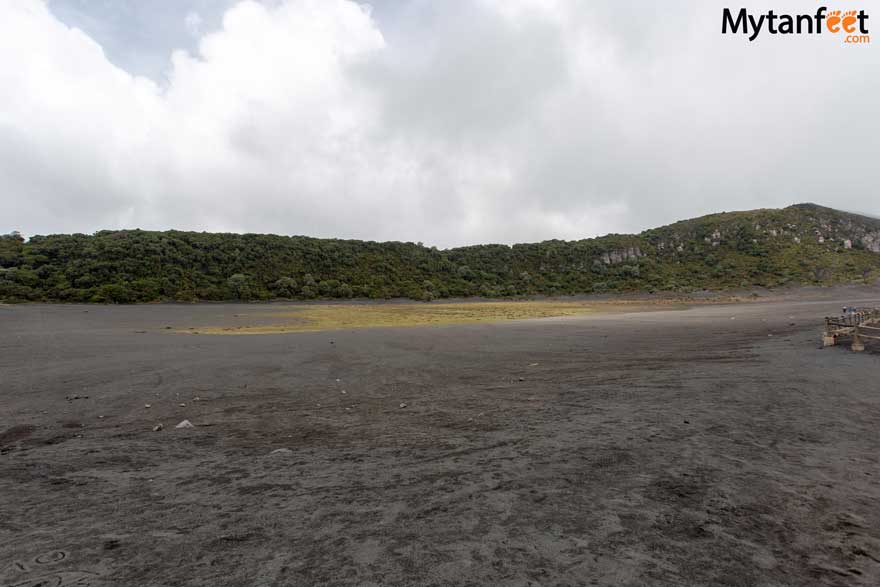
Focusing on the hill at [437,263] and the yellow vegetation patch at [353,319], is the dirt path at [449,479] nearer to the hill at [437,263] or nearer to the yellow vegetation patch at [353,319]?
the yellow vegetation patch at [353,319]

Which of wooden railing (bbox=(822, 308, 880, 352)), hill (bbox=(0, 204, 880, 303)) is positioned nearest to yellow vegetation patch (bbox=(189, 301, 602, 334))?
wooden railing (bbox=(822, 308, 880, 352))

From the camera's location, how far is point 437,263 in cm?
12262

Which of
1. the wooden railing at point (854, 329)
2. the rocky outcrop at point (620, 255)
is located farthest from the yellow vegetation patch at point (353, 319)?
the rocky outcrop at point (620, 255)

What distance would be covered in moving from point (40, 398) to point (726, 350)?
74.8 feet

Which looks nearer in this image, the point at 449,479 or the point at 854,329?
the point at 449,479

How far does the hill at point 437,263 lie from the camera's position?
6335cm

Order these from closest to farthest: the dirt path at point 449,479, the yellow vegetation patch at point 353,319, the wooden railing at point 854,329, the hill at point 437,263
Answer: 1. the dirt path at point 449,479
2. the wooden railing at point 854,329
3. the yellow vegetation patch at point 353,319
4. the hill at point 437,263

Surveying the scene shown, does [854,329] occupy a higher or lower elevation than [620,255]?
lower

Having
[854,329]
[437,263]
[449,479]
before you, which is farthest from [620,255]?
[449,479]

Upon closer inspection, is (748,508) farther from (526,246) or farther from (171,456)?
(526,246)

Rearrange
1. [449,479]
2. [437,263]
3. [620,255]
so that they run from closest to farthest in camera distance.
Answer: [449,479] < [437,263] < [620,255]

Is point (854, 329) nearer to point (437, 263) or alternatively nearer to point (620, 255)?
Answer: point (437, 263)

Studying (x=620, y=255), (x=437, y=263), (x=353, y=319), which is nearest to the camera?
(x=353, y=319)

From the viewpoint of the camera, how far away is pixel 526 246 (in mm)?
138125
